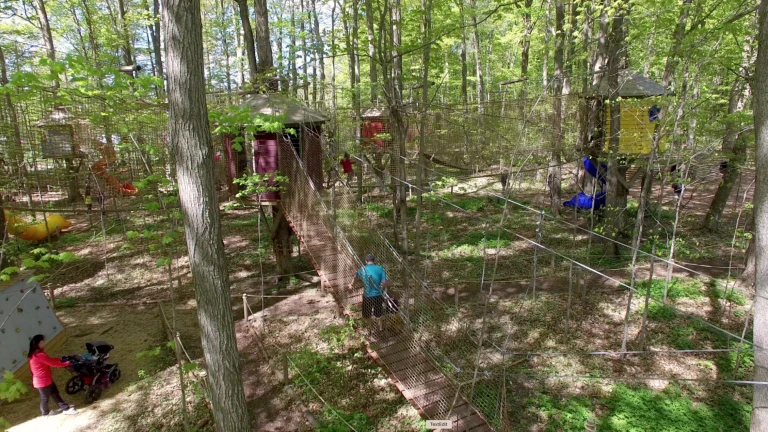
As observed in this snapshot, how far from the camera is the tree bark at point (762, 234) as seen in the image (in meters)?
3.83

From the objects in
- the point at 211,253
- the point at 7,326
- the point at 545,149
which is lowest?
Result: the point at 7,326

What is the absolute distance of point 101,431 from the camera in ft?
17.4

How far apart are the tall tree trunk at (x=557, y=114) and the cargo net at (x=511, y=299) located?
27 cm

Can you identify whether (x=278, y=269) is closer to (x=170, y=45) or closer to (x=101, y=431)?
(x=101, y=431)

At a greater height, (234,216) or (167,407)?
(234,216)

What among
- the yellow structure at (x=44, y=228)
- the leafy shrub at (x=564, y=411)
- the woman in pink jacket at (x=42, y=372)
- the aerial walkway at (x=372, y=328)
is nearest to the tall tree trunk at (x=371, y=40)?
the aerial walkway at (x=372, y=328)

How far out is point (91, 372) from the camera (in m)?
5.98

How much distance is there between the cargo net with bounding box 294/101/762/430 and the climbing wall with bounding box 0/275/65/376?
410 cm

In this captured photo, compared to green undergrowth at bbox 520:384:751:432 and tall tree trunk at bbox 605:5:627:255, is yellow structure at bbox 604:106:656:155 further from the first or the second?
green undergrowth at bbox 520:384:751:432

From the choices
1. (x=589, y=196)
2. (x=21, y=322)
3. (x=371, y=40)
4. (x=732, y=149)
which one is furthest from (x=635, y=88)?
(x=21, y=322)

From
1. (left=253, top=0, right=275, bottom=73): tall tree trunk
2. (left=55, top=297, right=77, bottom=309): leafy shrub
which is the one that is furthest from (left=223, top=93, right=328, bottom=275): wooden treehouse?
(left=55, top=297, right=77, bottom=309): leafy shrub

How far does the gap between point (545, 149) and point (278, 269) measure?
6333 mm

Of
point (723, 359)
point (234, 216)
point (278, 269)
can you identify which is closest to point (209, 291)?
point (278, 269)

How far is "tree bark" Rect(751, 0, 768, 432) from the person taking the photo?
12.6ft
